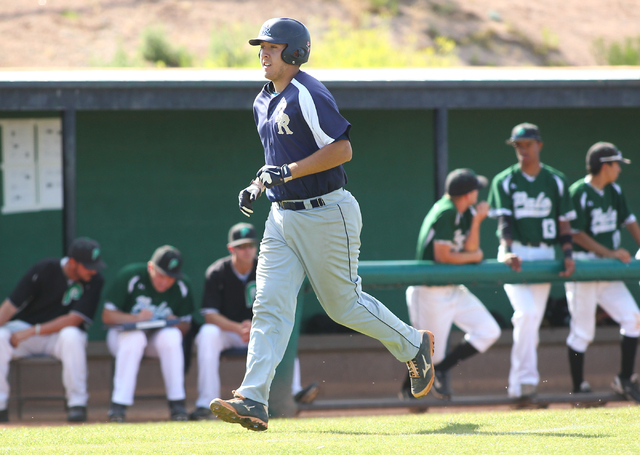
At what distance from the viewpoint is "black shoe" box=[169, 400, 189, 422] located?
5734 mm

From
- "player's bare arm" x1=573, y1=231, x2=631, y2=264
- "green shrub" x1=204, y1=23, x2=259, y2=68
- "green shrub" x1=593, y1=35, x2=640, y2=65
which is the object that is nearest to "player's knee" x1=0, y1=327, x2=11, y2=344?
"player's bare arm" x1=573, y1=231, x2=631, y2=264

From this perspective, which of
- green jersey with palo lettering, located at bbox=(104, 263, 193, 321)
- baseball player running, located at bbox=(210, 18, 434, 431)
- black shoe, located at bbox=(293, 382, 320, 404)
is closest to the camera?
baseball player running, located at bbox=(210, 18, 434, 431)

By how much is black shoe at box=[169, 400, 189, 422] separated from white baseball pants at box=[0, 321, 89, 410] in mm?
644

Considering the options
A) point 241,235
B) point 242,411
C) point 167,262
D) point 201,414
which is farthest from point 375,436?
point 167,262

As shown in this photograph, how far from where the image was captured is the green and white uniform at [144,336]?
5859 millimetres

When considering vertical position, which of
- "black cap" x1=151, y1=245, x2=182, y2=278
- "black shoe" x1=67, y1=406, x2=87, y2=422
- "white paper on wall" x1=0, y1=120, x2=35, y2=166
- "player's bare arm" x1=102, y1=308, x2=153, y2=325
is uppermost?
"white paper on wall" x1=0, y1=120, x2=35, y2=166

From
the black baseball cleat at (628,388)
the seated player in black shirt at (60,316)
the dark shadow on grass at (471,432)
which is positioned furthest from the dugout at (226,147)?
the dark shadow on grass at (471,432)

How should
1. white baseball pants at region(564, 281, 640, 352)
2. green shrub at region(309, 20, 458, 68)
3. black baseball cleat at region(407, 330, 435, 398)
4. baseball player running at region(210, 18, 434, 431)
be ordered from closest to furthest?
baseball player running at region(210, 18, 434, 431), black baseball cleat at region(407, 330, 435, 398), white baseball pants at region(564, 281, 640, 352), green shrub at region(309, 20, 458, 68)

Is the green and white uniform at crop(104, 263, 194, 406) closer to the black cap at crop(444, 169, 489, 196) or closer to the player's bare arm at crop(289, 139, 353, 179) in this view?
the black cap at crop(444, 169, 489, 196)

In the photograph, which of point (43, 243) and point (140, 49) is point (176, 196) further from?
point (140, 49)

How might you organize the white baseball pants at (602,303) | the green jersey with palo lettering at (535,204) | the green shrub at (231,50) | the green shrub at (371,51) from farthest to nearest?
the green shrub at (231,50) → the green shrub at (371,51) → the green jersey with palo lettering at (535,204) → the white baseball pants at (602,303)

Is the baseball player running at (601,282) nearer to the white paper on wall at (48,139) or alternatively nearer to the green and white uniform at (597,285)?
the green and white uniform at (597,285)

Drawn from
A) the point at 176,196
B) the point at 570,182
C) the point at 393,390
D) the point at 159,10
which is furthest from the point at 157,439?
the point at 159,10

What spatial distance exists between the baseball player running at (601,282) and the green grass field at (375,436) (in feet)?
3.78
